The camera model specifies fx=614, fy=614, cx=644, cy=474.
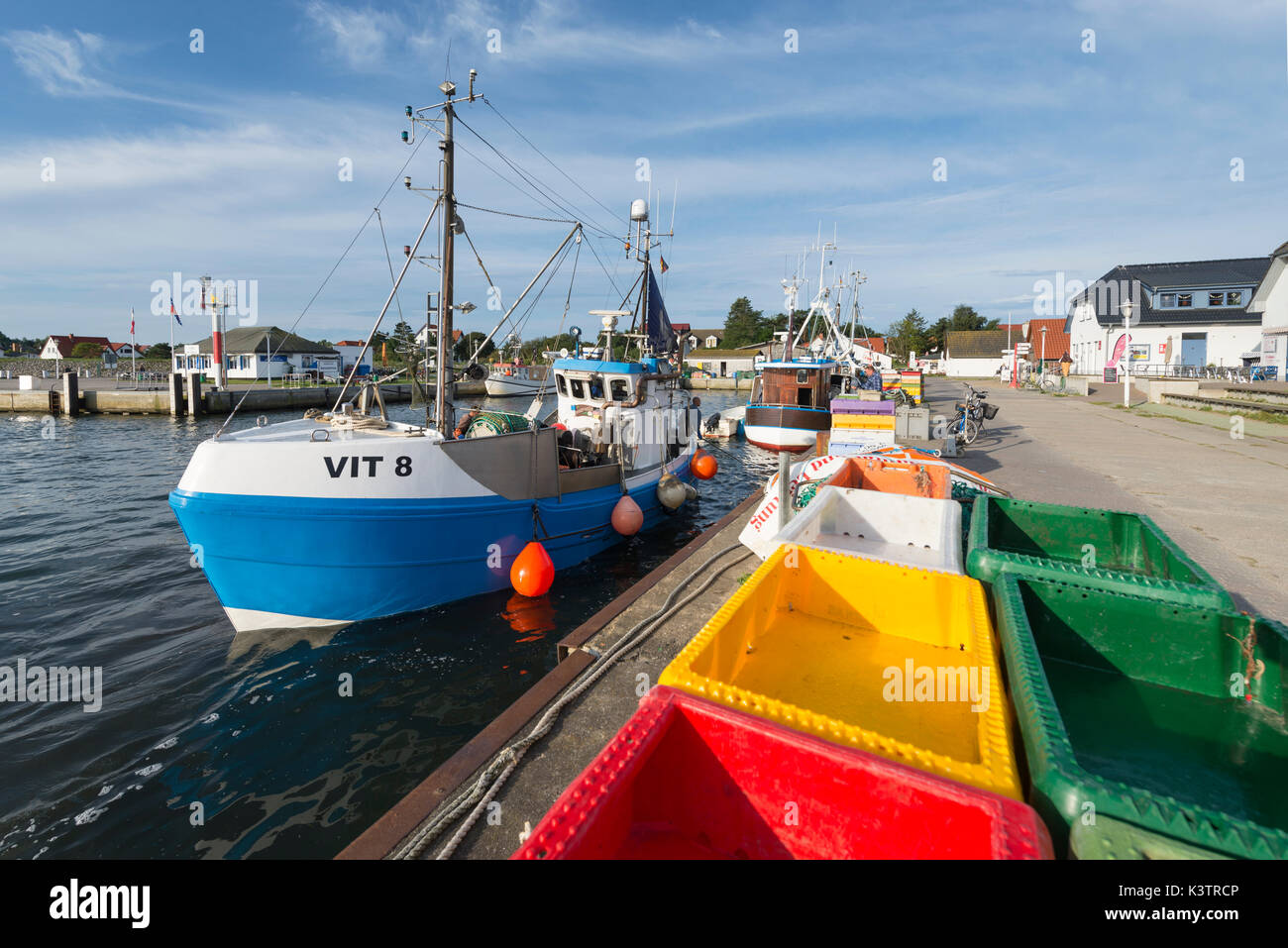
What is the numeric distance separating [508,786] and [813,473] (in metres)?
6.51

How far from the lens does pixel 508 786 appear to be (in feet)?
11.3

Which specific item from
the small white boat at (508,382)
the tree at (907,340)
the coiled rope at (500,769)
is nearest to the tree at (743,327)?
the tree at (907,340)

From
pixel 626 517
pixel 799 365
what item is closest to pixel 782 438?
pixel 799 365

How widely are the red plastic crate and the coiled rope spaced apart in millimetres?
1250

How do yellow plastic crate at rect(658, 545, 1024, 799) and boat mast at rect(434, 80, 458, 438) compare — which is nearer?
yellow plastic crate at rect(658, 545, 1024, 799)

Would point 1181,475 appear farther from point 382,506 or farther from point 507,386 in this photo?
point 507,386

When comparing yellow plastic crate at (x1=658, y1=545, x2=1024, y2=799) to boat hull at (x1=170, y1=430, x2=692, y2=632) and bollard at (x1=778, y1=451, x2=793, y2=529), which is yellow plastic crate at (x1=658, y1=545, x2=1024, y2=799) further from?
boat hull at (x1=170, y1=430, x2=692, y2=632)

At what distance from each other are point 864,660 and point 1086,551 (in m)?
2.75

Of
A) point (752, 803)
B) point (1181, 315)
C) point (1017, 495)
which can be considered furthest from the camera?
point (1181, 315)

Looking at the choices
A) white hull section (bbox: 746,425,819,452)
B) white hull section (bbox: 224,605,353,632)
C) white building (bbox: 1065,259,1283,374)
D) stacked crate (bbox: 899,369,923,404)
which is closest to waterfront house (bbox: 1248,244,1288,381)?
white building (bbox: 1065,259,1283,374)

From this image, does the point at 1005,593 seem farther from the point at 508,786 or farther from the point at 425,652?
the point at 425,652

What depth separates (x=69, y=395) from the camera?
3212 centimetres

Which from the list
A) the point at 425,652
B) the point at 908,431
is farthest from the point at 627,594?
the point at 908,431

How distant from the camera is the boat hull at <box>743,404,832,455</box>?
2288 cm
